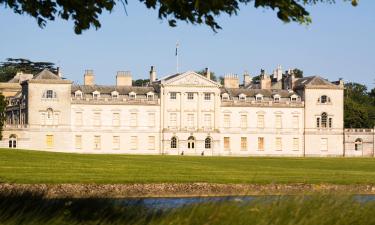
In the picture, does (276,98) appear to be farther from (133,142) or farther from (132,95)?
(133,142)

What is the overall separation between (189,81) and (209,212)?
249 ft

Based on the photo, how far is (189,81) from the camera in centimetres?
8644

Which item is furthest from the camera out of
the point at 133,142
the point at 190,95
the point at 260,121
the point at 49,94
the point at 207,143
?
the point at 260,121

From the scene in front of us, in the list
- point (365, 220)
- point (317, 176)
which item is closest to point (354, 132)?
point (317, 176)

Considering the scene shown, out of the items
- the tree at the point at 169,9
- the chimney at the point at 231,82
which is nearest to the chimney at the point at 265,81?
the chimney at the point at 231,82

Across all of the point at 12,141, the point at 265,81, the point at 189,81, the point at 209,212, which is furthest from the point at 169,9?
the point at 265,81

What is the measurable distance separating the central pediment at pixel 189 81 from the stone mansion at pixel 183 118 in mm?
97

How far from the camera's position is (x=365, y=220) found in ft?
36.3

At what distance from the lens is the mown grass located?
10.5m

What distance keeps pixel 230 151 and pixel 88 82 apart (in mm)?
15632

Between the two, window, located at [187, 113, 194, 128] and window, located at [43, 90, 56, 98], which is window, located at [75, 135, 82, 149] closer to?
window, located at [43, 90, 56, 98]

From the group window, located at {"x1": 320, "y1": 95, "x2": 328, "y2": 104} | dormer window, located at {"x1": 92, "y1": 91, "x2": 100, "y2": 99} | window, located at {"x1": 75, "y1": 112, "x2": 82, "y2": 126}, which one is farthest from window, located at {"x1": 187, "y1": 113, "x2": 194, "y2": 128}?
window, located at {"x1": 320, "y1": 95, "x2": 328, "y2": 104}

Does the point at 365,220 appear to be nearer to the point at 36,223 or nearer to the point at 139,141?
the point at 36,223

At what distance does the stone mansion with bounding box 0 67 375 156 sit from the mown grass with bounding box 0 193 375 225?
70350 mm
